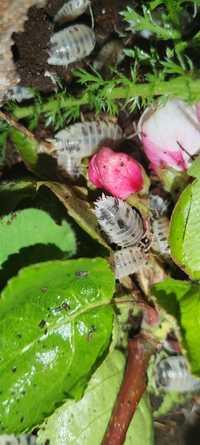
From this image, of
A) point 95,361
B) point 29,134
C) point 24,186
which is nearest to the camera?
point 95,361

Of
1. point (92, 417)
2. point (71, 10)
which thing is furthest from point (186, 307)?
point (71, 10)

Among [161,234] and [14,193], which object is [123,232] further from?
[14,193]

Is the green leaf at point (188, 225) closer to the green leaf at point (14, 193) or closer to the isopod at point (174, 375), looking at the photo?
the green leaf at point (14, 193)

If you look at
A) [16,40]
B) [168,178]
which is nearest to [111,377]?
[168,178]

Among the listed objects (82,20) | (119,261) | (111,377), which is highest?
(82,20)

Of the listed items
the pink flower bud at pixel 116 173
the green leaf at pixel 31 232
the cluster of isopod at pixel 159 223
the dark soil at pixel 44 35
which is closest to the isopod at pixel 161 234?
the cluster of isopod at pixel 159 223

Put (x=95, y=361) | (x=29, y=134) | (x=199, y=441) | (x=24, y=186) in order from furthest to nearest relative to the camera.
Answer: (x=199, y=441) < (x=29, y=134) < (x=24, y=186) < (x=95, y=361)

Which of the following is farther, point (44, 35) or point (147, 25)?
point (44, 35)

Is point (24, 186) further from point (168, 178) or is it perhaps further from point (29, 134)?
point (168, 178)
